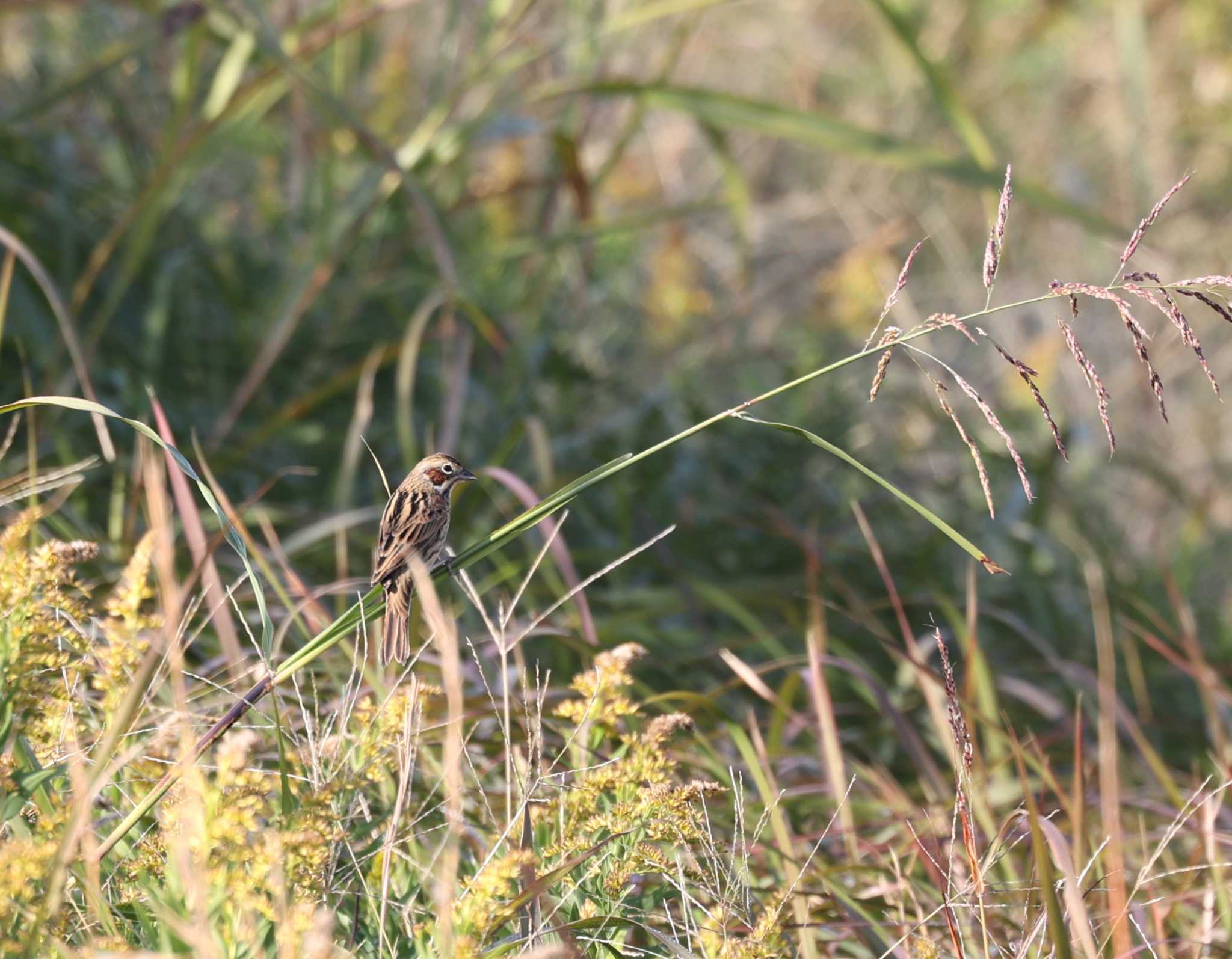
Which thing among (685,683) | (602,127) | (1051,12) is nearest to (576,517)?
(685,683)

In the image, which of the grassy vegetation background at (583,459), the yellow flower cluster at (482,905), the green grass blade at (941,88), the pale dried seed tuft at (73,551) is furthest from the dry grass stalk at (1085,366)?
the green grass blade at (941,88)

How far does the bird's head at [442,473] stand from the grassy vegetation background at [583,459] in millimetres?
232

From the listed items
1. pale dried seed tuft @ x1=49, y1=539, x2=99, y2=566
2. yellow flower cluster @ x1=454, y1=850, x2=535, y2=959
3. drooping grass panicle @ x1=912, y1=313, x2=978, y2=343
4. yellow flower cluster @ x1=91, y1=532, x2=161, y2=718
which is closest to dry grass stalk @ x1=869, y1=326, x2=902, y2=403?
drooping grass panicle @ x1=912, y1=313, x2=978, y2=343

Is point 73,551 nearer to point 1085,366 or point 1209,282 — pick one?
point 1085,366

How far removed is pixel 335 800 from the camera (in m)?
1.52

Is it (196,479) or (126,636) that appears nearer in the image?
(196,479)

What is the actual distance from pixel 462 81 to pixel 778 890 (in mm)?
2587

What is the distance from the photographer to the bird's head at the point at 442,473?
200 cm

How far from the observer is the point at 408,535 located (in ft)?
6.16

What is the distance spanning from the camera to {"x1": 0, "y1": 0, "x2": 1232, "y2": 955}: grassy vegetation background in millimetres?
1962

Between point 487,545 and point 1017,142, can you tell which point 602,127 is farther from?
point 487,545

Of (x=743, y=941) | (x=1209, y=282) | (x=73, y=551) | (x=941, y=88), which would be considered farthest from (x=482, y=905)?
(x=941, y=88)

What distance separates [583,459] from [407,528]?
1.94 meters

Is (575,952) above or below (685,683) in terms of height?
above
